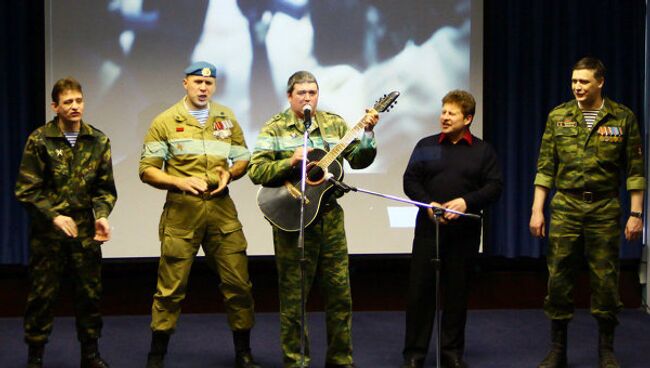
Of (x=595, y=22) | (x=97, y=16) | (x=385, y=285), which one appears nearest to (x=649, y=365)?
(x=385, y=285)

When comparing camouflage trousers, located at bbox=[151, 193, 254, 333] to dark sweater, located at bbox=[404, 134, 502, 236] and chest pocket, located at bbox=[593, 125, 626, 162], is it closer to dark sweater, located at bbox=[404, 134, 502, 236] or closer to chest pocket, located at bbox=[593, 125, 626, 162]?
dark sweater, located at bbox=[404, 134, 502, 236]

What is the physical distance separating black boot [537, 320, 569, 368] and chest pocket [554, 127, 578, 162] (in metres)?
0.85

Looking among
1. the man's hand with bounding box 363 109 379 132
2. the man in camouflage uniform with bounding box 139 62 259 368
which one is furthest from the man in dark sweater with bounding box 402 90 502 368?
the man in camouflage uniform with bounding box 139 62 259 368

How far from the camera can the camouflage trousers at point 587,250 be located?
468 centimetres

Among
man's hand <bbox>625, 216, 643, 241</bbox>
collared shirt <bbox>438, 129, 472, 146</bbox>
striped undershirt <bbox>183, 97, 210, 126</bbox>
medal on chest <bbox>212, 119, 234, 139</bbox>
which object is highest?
striped undershirt <bbox>183, 97, 210, 126</bbox>

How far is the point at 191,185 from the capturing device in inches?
179

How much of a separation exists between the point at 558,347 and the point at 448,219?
2.99 feet

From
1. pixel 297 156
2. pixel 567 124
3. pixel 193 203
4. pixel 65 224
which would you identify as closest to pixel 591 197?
pixel 567 124

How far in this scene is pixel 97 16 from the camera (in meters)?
5.91

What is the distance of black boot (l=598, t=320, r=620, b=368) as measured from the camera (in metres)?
4.79

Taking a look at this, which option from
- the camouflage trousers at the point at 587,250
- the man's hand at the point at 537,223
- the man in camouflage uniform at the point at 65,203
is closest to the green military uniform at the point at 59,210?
the man in camouflage uniform at the point at 65,203

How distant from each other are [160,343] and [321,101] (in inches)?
82.7

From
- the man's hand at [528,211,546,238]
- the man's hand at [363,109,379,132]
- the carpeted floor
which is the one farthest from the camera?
the carpeted floor

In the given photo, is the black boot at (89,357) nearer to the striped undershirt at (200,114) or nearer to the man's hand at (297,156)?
the striped undershirt at (200,114)
